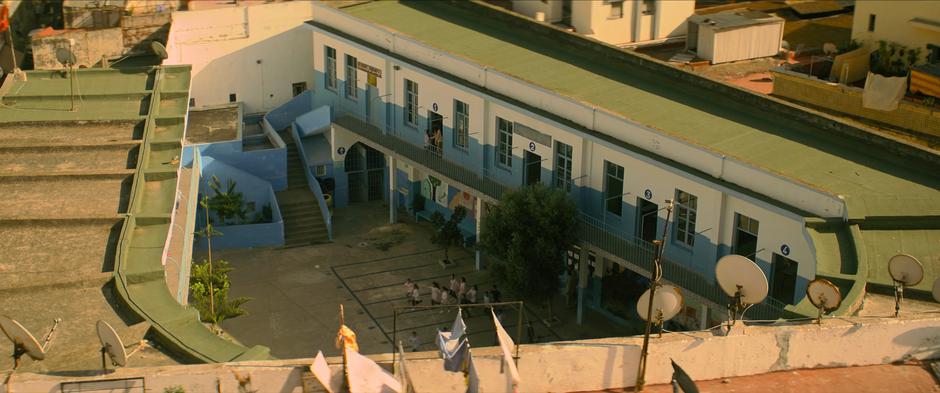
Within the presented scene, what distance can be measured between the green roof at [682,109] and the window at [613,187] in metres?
1.91

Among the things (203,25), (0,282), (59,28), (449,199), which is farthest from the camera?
(59,28)

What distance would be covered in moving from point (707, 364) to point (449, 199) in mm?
30724

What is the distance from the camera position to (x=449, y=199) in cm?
5681

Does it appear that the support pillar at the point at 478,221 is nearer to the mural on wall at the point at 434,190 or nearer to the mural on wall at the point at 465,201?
the mural on wall at the point at 465,201

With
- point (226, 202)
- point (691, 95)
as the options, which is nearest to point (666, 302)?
point (691, 95)

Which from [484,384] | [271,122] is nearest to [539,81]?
[271,122]

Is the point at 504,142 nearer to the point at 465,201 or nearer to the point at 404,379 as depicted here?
the point at 465,201

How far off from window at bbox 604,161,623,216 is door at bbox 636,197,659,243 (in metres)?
1.02

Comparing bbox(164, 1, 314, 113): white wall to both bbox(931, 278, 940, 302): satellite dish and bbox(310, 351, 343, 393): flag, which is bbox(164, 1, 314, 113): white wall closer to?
bbox(931, 278, 940, 302): satellite dish

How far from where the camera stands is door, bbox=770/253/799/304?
40.8 metres

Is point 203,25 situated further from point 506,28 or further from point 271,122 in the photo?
point 506,28

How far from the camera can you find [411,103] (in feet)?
184

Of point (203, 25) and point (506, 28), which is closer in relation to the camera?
point (506, 28)

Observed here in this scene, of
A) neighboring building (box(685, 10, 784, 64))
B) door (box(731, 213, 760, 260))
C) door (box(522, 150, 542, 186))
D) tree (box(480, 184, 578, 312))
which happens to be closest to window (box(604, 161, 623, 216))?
tree (box(480, 184, 578, 312))
